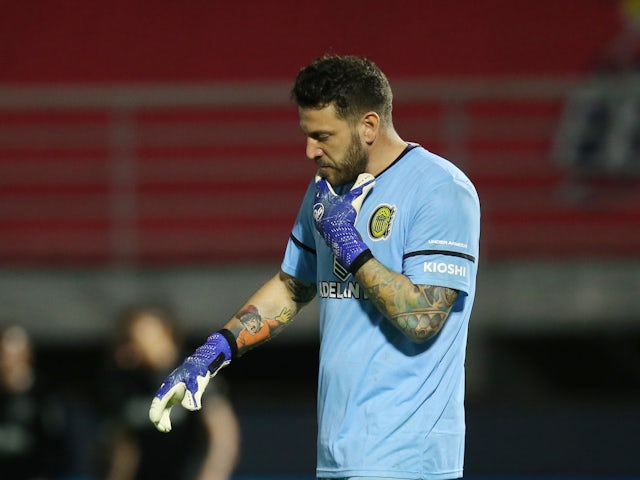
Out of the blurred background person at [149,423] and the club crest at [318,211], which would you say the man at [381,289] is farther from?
the blurred background person at [149,423]

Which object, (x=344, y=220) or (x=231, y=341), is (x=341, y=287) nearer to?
(x=344, y=220)


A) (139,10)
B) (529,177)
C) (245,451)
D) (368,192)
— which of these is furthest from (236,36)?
(368,192)

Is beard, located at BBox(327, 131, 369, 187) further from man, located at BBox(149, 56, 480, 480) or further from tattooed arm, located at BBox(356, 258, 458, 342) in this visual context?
tattooed arm, located at BBox(356, 258, 458, 342)

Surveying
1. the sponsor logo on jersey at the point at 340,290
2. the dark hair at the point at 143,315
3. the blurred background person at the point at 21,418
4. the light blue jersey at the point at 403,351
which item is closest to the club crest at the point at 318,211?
the light blue jersey at the point at 403,351

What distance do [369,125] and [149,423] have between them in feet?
13.3

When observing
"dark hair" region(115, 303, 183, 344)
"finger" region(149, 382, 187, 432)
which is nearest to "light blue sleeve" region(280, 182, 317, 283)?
"finger" region(149, 382, 187, 432)

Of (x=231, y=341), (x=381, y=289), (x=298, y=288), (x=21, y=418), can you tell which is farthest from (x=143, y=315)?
(x=381, y=289)

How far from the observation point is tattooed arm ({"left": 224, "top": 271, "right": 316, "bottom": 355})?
461 centimetres

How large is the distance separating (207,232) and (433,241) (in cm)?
727

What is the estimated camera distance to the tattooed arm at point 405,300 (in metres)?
3.99

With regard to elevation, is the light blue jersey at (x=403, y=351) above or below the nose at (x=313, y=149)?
below

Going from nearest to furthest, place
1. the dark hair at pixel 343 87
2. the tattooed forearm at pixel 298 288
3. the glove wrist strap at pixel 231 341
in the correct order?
the dark hair at pixel 343 87, the glove wrist strap at pixel 231 341, the tattooed forearm at pixel 298 288

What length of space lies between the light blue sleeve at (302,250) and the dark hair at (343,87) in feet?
1.64

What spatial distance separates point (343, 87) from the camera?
417 cm
